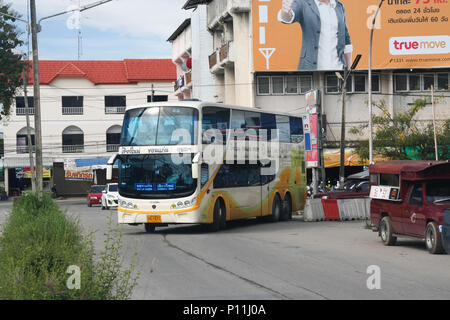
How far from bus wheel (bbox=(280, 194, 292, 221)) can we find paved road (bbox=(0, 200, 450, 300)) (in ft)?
19.1

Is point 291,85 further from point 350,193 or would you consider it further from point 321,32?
point 350,193

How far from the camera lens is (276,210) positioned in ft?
95.3

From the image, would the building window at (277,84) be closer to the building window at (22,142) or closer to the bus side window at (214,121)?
the bus side window at (214,121)

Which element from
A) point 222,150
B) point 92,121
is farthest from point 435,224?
point 92,121

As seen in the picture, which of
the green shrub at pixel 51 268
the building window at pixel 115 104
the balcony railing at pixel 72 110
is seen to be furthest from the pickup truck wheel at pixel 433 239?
the building window at pixel 115 104

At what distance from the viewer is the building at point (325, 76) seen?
154 feet

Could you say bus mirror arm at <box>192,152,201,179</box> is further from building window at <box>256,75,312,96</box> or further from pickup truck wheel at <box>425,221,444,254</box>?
building window at <box>256,75,312,96</box>

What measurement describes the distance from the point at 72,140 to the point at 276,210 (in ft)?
163

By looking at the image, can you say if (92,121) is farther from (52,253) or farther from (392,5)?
(52,253)

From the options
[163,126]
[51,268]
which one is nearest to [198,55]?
[163,126]

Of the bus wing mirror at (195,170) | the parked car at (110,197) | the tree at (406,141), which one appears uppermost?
the tree at (406,141)

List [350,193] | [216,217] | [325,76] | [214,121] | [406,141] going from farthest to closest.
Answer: [325,76] < [406,141] < [350,193] < [216,217] < [214,121]

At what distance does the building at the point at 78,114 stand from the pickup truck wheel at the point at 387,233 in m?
53.5
